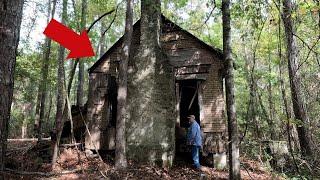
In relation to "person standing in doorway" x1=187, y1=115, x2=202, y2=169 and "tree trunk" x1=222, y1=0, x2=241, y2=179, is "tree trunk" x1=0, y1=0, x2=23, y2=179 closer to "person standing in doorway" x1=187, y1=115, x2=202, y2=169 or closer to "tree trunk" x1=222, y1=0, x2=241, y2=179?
"tree trunk" x1=222, y1=0, x2=241, y2=179

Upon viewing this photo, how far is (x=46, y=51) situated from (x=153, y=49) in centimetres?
811

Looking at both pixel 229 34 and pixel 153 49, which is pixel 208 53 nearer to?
pixel 153 49

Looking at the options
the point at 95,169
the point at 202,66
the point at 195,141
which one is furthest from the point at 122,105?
the point at 202,66

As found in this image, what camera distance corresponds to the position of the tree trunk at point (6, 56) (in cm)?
489

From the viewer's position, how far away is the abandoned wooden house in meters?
11.1

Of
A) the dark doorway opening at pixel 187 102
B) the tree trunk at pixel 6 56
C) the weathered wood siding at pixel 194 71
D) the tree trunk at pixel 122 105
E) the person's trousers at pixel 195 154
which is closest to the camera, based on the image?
the tree trunk at pixel 6 56

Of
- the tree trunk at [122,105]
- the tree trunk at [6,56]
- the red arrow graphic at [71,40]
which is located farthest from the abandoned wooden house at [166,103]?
the tree trunk at [6,56]

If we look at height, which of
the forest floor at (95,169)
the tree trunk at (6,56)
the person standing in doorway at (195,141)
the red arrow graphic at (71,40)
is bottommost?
the forest floor at (95,169)

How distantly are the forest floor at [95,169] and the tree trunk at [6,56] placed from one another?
3349 mm

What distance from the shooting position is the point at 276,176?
1005cm

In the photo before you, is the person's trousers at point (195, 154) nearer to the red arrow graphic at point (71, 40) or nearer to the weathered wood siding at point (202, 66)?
the weathered wood siding at point (202, 66)

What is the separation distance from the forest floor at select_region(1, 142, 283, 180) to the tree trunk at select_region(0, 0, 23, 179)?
335 cm

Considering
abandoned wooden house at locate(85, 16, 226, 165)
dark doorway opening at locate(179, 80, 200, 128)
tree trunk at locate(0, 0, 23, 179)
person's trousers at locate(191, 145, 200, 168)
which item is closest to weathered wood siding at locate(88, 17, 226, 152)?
abandoned wooden house at locate(85, 16, 226, 165)

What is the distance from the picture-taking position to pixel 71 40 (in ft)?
29.8
